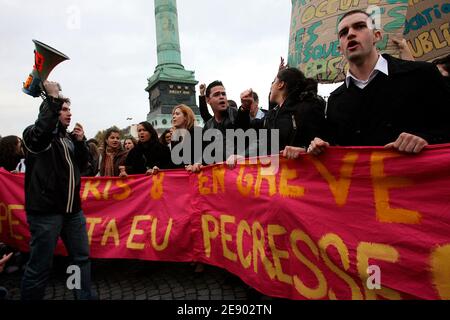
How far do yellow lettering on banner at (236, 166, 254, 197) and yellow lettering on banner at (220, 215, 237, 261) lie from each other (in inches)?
11.3

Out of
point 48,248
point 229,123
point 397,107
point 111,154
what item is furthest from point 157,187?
point 397,107

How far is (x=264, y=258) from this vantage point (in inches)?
102

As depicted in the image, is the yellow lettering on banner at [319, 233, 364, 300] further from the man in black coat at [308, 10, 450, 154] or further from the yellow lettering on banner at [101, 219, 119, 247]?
the yellow lettering on banner at [101, 219, 119, 247]

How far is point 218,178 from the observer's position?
333 cm

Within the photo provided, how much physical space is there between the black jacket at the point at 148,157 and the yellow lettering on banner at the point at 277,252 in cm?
204

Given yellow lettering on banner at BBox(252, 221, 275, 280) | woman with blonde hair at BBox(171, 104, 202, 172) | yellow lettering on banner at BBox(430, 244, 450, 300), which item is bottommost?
yellow lettering on banner at BBox(252, 221, 275, 280)

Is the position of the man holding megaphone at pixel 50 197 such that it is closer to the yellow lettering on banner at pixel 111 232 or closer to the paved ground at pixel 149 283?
the paved ground at pixel 149 283

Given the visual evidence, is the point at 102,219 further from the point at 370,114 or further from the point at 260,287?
the point at 370,114

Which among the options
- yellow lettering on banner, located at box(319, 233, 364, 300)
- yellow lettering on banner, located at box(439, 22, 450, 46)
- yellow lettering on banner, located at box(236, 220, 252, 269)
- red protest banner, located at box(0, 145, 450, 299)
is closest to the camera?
red protest banner, located at box(0, 145, 450, 299)

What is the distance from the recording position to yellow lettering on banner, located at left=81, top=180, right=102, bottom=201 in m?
4.20

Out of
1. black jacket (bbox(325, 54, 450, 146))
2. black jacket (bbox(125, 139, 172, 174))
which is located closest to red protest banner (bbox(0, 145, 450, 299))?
black jacket (bbox(325, 54, 450, 146))

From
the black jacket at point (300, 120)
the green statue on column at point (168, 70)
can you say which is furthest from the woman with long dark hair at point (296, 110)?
the green statue on column at point (168, 70)

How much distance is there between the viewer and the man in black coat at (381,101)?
183 cm

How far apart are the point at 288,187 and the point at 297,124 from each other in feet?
1.58
